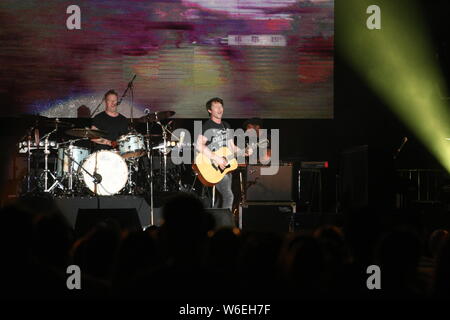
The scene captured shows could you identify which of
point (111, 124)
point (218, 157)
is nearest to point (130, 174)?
point (111, 124)

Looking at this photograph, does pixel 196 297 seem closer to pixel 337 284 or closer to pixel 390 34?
pixel 337 284

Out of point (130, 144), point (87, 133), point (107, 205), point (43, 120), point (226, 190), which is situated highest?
point (43, 120)

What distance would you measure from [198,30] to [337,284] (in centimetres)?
715

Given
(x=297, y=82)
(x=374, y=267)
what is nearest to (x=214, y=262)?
(x=374, y=267)

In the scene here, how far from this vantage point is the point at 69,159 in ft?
29.6

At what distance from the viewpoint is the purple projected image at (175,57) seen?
9.34 m

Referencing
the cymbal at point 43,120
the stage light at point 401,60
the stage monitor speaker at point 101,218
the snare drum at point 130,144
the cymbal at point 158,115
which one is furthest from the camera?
the stage light at point 401,60

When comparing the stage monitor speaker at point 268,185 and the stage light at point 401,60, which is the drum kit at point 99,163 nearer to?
the stage monitor speaker at point 268,185

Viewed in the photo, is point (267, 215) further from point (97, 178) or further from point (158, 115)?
point (97, 178)

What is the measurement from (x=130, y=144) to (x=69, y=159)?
3.57 ft

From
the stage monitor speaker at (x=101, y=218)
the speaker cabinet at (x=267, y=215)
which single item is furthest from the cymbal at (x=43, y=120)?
the speaker cabinet at (x=267, y=215)

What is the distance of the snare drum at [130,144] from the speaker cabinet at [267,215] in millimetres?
1752

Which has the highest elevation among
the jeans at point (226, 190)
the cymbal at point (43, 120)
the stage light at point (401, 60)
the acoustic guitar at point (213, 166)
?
the stage light at point (401, 60)

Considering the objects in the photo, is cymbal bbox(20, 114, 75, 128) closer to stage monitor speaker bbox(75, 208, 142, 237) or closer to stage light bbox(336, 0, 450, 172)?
stage monitor speaker bbox(75, 208, 142, 237)
